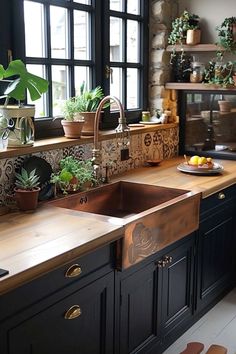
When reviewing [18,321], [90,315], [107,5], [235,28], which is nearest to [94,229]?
Result: [90,315]

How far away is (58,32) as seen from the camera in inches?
123

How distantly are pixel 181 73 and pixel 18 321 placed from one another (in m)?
2.72

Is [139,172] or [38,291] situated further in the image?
[139,172]

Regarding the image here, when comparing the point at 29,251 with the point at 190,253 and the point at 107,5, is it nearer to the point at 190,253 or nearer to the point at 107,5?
the point at 190,253

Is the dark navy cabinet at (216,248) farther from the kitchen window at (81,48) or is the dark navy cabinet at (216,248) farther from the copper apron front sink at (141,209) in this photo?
the kitchen window at (81,48)

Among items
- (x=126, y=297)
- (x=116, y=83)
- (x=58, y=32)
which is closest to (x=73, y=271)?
(x=126, y=297)

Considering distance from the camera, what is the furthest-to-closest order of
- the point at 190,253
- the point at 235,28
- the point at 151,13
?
the point at 151,13 < the point at 235,28 < the point at 190,253

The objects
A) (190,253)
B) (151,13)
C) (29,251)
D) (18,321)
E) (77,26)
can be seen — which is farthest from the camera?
(151,13)

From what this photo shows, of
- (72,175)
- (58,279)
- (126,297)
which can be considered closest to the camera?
(58,279)

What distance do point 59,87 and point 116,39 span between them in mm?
712

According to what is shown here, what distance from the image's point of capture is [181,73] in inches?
156

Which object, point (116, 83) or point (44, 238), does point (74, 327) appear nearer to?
point (44, 238)

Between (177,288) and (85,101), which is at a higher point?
(85,101)

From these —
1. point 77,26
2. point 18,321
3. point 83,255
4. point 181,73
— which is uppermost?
point 77,26
